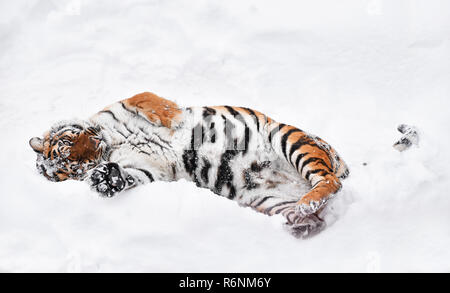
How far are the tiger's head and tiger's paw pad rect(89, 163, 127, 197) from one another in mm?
315

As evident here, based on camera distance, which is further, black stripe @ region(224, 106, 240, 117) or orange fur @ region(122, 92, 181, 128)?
black stripe @ region(224, 106, 240, 117)

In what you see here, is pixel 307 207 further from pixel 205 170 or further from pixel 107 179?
pixel 107 179

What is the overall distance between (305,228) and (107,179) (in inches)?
38.4

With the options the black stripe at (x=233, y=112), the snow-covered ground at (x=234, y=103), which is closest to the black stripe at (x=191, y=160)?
the snow-covered ground at (x=234, y=103)

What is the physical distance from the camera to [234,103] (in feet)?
12.9

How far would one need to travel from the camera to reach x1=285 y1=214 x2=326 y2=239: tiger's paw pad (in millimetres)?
2365

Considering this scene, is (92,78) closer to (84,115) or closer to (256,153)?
(84,115)

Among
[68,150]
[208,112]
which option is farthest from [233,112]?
[68,150]

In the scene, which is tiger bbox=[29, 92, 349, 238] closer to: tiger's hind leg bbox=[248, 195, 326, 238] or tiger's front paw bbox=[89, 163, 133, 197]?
tiger's hind leg bbox=[248, 195, 326, 238]

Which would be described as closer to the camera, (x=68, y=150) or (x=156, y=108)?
(x=68, y=150)

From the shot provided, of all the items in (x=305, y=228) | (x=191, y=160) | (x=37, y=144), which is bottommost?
(x=305, y=228)

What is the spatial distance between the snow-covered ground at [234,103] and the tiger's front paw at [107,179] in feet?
0.22

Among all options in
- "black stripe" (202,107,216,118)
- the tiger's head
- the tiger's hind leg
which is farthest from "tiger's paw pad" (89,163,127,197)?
the tiger's hind leg

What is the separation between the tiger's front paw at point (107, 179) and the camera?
2.36 meters
